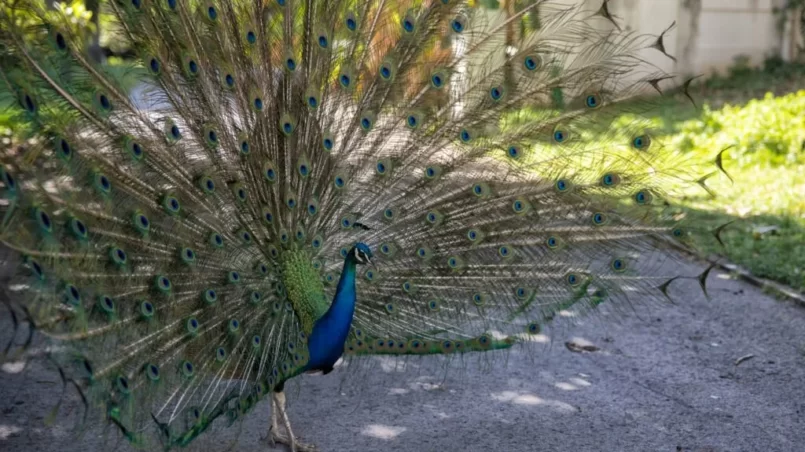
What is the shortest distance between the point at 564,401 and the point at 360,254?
5.94 ft

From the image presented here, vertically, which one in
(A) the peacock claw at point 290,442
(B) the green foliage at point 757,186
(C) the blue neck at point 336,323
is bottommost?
(A) the peacock claw at point 290,442

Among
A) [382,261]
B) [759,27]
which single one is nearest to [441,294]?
[382,261]

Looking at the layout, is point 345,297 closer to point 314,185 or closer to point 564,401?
point 314,185

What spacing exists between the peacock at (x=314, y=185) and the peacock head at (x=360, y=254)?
21 mm

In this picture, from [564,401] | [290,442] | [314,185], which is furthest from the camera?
[564,401]

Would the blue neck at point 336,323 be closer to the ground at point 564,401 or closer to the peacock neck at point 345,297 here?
the peacock neck at point 345,297

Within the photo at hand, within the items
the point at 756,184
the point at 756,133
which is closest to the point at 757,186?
the point at 756,184

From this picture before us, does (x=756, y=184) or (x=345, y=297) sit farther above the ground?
(x=756, y=184)

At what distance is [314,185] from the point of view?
Answer: 3975 mm

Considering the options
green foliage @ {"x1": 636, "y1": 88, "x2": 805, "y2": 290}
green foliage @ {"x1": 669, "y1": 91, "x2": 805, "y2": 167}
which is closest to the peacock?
green foliage @ {"x1": 636, "y1": 88, "x2": 805, "y2": 290}

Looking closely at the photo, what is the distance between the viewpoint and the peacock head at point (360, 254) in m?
3.73

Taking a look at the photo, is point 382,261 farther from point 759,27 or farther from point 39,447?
point 759,27

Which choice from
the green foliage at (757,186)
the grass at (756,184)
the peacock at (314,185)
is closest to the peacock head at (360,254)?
the peacock at (314,185)

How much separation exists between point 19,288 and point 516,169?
2.21 m
